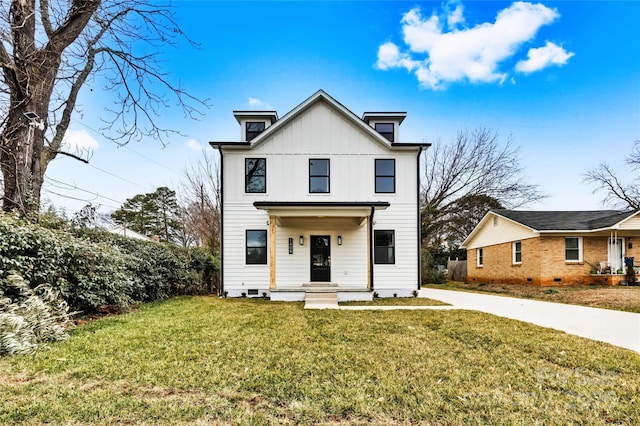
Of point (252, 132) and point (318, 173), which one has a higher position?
point (252, 132)

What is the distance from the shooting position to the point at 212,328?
6082 millimetres

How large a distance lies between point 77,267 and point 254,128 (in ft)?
28.8

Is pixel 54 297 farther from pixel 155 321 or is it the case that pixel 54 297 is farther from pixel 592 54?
pixel 592 54

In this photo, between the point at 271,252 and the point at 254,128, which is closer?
the point at 271,252

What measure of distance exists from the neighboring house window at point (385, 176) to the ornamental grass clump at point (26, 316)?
10207 mm

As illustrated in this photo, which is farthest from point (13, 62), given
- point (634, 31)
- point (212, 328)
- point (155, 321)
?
point (634, 31)

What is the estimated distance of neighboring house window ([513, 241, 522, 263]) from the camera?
17653 mm

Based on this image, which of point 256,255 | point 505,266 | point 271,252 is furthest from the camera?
point 505,266

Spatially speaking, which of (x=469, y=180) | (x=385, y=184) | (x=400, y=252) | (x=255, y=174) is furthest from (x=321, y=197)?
(x=469, y=180)

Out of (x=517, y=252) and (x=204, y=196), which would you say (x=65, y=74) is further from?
(x=517, y=252)

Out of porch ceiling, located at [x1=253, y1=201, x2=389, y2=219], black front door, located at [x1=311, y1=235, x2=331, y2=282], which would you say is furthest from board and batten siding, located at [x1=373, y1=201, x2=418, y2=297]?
black front door, located at [x1=311, y1=235, x2=331, y2=282]

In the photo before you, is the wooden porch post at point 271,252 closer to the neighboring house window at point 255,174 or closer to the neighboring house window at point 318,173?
the neighboring house window at point 255,174

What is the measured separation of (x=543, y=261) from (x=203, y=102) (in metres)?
16.7

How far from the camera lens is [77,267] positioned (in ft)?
22.5
